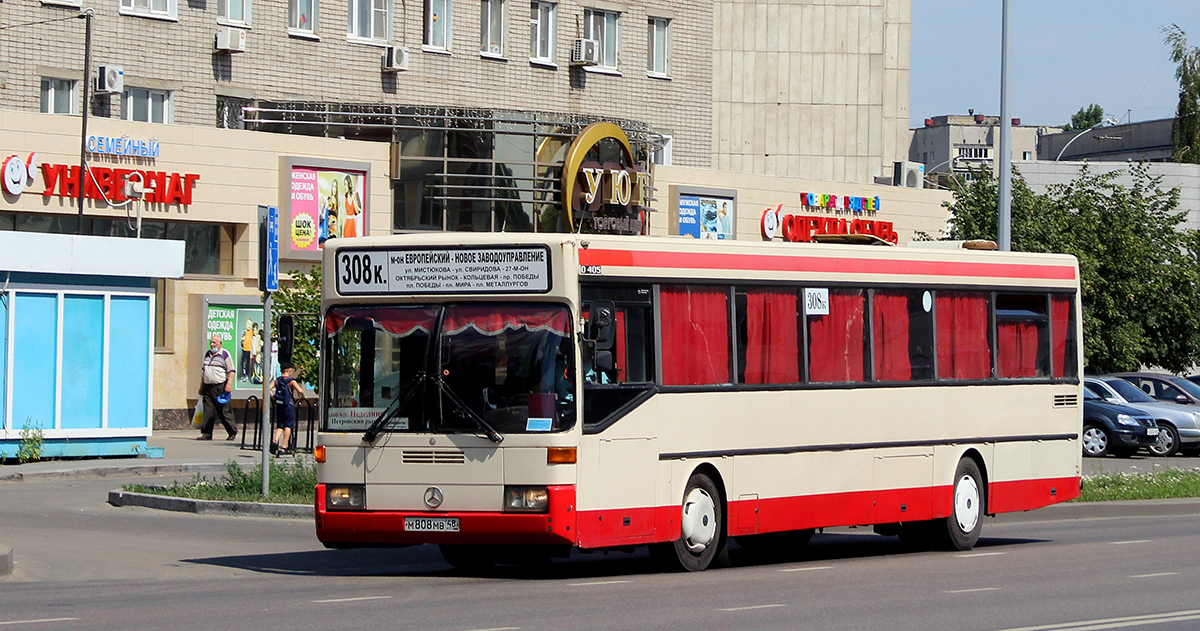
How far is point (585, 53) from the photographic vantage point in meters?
42.5

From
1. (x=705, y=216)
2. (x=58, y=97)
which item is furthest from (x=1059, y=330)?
(x=705, y=216)

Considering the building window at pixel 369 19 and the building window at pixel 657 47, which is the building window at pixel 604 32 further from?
the building window at pixel 369 19

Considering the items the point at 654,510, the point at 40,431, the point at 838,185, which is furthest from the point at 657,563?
the point at 838,185

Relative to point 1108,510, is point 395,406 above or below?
above

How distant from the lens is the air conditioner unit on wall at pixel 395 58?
3884 centimetres

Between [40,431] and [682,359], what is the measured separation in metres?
14.0

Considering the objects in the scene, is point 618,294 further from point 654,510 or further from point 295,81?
point 295,81

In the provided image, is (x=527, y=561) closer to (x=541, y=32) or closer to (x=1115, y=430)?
(x=1115, y=430)

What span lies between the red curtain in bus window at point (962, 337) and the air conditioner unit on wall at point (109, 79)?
21405mm

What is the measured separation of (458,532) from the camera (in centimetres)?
1273

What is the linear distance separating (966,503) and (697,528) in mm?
3877

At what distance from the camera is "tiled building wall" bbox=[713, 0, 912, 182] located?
54594mm

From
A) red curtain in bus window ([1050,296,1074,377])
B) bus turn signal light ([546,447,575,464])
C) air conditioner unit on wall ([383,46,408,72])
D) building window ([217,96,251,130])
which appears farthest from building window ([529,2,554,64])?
bus turn signal light ([546,447,575,464])

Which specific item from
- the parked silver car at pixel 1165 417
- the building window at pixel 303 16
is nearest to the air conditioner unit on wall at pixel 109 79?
the building window at pixel 303 16
